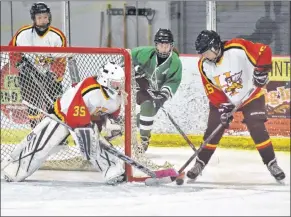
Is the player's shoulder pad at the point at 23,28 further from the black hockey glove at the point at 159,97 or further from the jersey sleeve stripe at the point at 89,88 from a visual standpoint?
the black hockey glove at the point at 159,97

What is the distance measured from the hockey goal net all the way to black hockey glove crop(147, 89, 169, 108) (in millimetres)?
123

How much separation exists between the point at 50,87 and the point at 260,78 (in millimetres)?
991

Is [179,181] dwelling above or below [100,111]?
below

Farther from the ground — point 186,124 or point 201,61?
point 201,61

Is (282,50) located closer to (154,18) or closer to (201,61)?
(201,61)

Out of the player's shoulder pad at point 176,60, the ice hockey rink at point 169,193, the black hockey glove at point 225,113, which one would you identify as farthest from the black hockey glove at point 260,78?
the player's shoulder pad at point 176,60

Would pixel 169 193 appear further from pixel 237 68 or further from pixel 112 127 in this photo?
pixel 237 68

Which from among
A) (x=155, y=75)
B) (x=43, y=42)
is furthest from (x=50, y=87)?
(x=155, y=75)

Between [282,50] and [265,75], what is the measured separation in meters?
0.35

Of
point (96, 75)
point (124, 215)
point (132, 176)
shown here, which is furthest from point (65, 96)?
point (124, 215)

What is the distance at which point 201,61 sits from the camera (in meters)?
4.02

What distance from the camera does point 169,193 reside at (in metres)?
3.83

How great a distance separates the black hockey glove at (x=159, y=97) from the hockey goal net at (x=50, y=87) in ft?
0.40

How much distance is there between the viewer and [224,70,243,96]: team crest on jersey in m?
3.90
